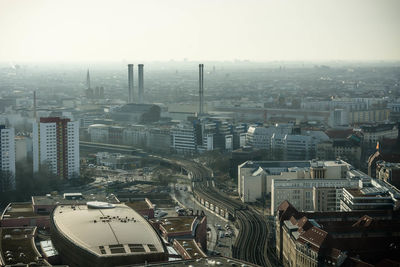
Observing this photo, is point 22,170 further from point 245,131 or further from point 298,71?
point 298,71

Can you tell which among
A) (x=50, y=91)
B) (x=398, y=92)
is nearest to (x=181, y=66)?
(x=50, y=91)

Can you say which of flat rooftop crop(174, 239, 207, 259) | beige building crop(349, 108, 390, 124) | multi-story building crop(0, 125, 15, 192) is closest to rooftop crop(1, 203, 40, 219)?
flat rooftop crop(174, 239, 207, 259)

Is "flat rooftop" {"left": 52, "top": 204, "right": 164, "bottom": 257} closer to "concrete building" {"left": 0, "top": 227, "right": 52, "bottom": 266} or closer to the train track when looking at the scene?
"concrete building" {"left": 0, "top": 227, "right": 52, "bottom": 266}

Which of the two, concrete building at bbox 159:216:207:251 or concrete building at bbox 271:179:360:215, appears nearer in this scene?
concrete building at bbox 159:216:207:251

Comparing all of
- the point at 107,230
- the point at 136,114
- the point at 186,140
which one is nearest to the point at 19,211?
the point at 107,230

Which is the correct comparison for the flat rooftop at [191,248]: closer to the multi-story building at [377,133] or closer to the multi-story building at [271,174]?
the multi-story building at [271,174]

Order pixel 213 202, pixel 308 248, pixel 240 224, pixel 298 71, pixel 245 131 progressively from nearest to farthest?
pixel 308 248 → pixel 240 224 → pixel 213 202 → pixel 245 131 → pixel 298 71
